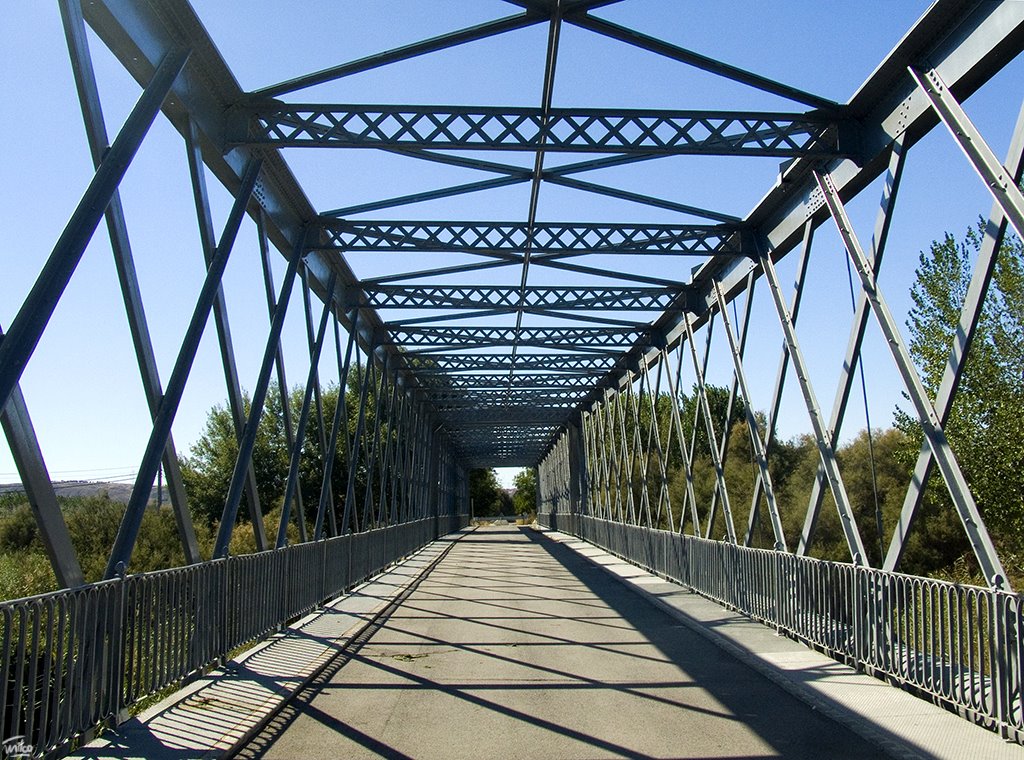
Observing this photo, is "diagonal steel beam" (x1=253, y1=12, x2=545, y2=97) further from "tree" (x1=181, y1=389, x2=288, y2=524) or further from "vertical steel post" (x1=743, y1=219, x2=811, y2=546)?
→ "tree" (x1=181, y1=389, x2=288, y2=524)

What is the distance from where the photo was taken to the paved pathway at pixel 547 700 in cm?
612

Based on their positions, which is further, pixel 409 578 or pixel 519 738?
pixel 409 578

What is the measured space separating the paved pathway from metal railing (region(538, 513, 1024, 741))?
0.92m

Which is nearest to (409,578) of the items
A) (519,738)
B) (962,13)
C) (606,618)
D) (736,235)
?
(606,618)

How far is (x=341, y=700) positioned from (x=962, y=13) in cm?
807

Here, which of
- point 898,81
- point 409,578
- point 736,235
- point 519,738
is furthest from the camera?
point 409,578

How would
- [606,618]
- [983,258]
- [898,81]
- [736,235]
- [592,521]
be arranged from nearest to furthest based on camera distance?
[983,258]
[898,81]
[606,618]
[736,235]
[592,521]

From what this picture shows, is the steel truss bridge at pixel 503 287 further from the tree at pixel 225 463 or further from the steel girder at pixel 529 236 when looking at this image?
the tree at pixel 225 463

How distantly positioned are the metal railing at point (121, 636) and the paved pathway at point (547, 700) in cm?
106

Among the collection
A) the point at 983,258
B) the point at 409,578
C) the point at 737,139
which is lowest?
the point at 409,578

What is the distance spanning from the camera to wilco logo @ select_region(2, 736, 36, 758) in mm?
4734

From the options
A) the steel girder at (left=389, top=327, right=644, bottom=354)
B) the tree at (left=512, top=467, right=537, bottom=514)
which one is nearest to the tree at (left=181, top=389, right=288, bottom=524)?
the steel girder at (left=389, top=327, right=644, bottom=354)

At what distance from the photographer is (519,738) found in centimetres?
636

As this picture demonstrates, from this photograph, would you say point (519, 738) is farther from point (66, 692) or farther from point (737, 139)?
point (737, 139)
